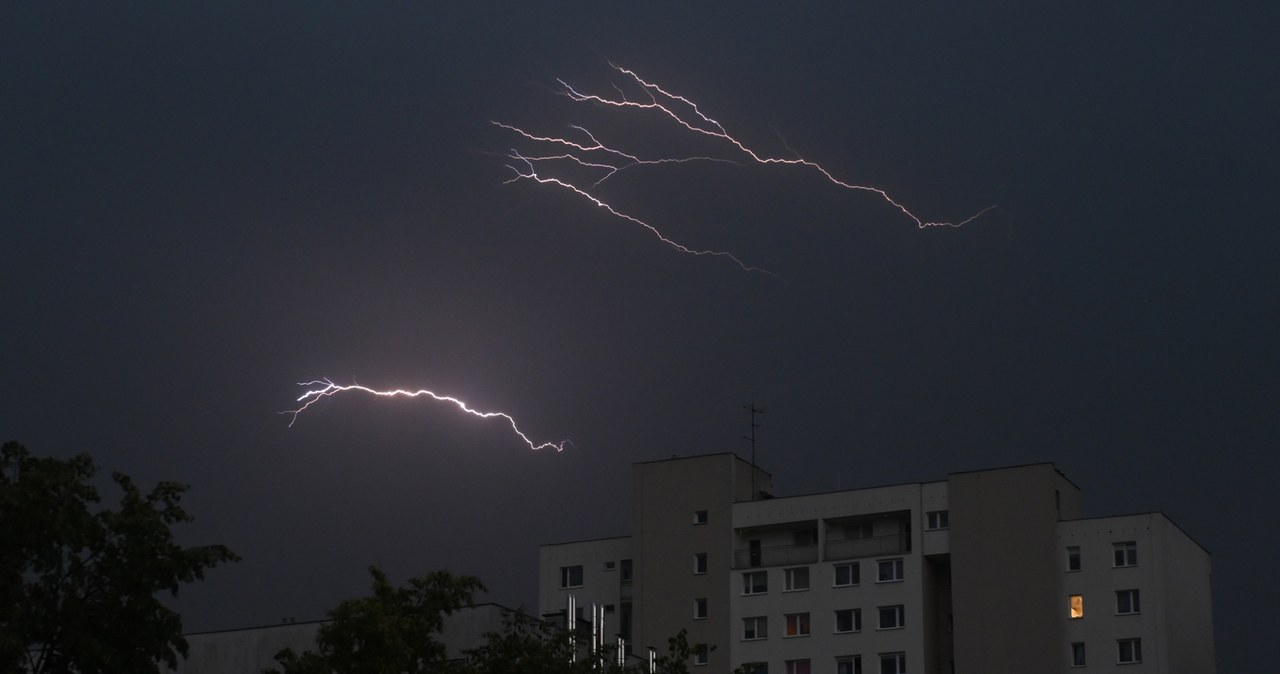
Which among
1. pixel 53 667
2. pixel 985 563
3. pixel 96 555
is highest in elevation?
pixel 985 563

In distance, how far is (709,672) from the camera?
63.0 metres

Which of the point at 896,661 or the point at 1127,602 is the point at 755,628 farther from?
the point at 1127,602

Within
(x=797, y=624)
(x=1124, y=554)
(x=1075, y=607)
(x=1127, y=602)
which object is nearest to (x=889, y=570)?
(x=797, y=624)

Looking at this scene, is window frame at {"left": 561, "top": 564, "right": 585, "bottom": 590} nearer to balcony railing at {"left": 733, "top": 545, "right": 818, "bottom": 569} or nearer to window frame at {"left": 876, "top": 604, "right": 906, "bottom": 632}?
balcony railing at {"left": 733, "top": 545, "right": 818, "bottom": 569}

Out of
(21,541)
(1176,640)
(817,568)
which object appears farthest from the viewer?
(817,568)

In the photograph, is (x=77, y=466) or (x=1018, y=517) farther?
(x=1018, y=517)

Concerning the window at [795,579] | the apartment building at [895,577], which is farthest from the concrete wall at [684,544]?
the window at [795,579]

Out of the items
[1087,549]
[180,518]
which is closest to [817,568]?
[1087,549]

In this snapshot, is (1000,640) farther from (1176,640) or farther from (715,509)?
(715,509)

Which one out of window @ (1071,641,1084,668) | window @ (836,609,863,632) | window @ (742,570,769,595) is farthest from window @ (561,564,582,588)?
window @ (1071,641,1084,668)

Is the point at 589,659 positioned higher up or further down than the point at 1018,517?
further down

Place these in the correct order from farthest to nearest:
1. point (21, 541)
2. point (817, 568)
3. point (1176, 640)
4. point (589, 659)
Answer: point (817, 568) < point (1176, 640) < point (589, 659) < point (21, 541)

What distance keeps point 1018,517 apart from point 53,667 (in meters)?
40.9

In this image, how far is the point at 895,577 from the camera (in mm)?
61219
